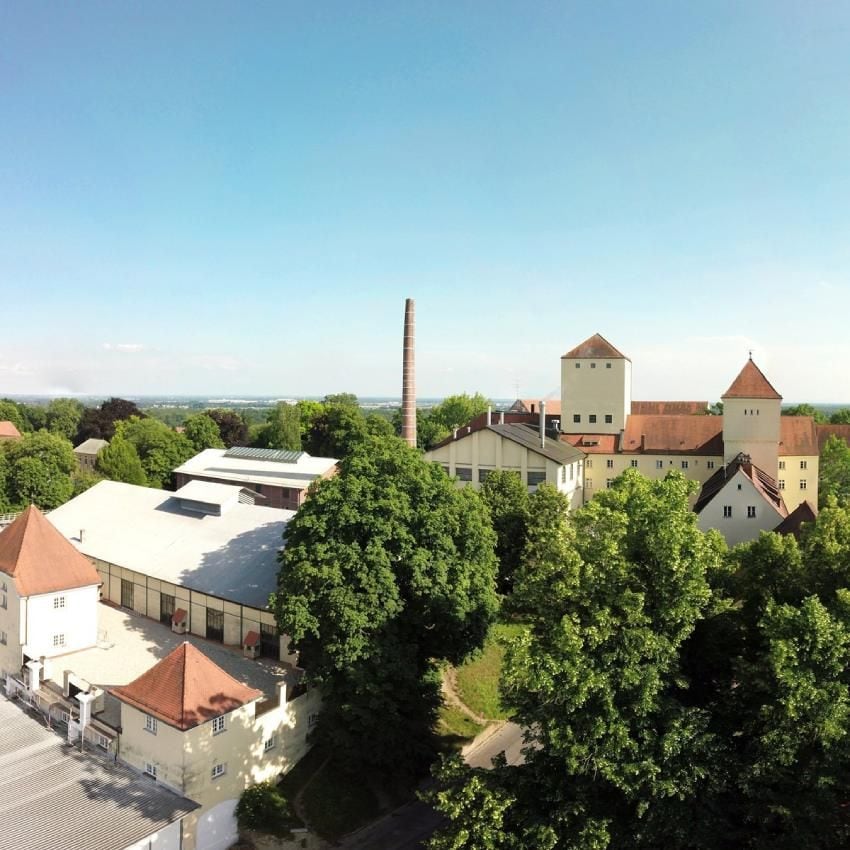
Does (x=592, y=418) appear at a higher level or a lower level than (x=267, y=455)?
higher

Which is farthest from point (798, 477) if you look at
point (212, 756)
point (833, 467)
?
point (212, 756)

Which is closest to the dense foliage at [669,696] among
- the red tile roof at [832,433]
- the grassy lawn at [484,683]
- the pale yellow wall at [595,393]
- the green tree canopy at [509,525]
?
the grassy lawn at [484,683]

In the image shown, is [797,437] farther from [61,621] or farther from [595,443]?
[61,621]

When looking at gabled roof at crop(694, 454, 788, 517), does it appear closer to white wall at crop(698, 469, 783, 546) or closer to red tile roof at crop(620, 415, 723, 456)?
white wall at crop(698, 469, 783, 546)

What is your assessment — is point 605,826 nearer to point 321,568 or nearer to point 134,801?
point 321,568

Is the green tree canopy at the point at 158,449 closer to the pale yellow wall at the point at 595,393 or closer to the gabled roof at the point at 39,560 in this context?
the gabled roof at the point at 39,560

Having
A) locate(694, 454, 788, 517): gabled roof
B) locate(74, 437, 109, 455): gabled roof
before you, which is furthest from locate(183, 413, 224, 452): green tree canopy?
locate(694, 454, 788, 517): gabled roof
